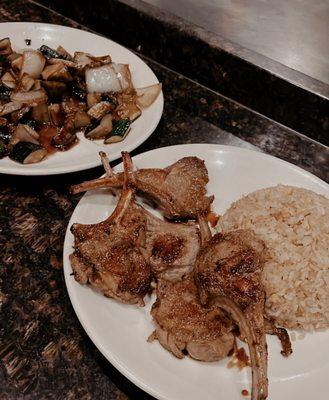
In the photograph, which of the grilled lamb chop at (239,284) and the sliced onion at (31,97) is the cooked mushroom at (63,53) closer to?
the sliced onion at (31,97)

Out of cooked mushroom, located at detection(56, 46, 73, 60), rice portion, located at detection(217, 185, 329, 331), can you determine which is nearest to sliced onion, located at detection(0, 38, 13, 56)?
cooked mushroom, located at detection(56, 46, 73, 60)

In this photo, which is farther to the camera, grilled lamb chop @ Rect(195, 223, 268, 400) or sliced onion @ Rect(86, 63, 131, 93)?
sliced onion @ Rect(86, 63, 131, 93)

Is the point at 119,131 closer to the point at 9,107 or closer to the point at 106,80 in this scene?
the point at 106,80

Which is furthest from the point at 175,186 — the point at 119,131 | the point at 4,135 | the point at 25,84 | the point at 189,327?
the point at 25,84

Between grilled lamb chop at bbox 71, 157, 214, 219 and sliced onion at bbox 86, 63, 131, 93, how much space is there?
29.3 inches

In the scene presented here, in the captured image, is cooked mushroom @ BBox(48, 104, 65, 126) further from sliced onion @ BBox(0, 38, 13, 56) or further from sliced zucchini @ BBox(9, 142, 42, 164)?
sliced onion @ BBox(0, 38, 13, 56)

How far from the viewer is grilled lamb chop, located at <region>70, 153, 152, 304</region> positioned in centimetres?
169

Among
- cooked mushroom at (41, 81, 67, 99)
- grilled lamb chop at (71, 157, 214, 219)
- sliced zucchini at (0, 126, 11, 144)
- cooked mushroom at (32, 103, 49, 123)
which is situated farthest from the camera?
cooked mushroom at (41, 81, 67, 99)

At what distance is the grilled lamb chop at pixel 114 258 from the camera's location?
5.54 feet

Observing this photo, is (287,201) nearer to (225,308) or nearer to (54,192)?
(225,308)

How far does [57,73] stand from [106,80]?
0.86 ft

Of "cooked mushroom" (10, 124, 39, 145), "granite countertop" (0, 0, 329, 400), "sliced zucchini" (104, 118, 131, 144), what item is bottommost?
"granite countertop" (0, 0, 329, 400)

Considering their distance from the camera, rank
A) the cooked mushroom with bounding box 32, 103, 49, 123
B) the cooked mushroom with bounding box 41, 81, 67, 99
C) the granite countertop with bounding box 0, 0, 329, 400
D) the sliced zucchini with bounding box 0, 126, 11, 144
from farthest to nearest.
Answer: the cooked mushroom with bounding box 41, 81, 67, 99 → the cooked mushroom with bounding box 32, 103, 49, 123 → the sliced zucchini with bounding box 0, 126, 11, 144 → the granite countertop with bounding box 0, 0, 329, 400

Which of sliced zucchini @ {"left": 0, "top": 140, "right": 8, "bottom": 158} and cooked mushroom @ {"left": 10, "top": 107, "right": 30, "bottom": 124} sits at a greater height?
cooked mushroom @ {"left": 10, "top": 107, "right": 30, "bottom": 124}
